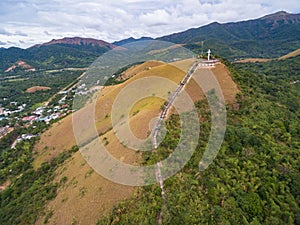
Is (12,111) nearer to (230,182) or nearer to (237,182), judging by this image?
(230,182)

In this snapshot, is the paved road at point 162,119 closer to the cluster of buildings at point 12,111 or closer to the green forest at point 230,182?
the green forest at point 230,182

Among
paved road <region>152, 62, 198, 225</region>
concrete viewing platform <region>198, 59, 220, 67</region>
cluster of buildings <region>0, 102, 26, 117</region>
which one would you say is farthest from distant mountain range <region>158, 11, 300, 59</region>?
paved road <region>152, 62, 198, 225</region>

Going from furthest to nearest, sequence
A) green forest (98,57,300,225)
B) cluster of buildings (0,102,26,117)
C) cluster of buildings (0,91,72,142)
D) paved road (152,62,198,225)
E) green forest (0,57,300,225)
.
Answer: cluster of buildings (0,102,26,117) → cluster of buildings (0,91,72,142) → paved road (152,62,198,225) → green forest (0,57,300,225) → green forest (98,57,300,225)

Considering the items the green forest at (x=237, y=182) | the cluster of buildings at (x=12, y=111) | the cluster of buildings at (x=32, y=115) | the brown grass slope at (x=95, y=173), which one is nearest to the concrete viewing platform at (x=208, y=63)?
the brown grass slope at (x=95, y=173)

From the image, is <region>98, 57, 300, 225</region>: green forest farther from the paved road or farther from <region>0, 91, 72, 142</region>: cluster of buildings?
<region>0, 91, 72, 142</region>: cluster of buildings

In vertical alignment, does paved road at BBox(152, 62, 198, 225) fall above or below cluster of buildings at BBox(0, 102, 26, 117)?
above

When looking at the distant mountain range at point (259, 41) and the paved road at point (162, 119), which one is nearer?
the paved road at point (162, 119)

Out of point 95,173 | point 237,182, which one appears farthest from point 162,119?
point 237,182

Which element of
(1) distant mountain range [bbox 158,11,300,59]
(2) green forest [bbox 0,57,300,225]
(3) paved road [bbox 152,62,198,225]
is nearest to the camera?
(2) green forest [bbox 0,57,300,225]

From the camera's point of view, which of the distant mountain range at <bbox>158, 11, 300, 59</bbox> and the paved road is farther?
the distant mountain range at <bbox>158, 11, 300, 59</bbox>
